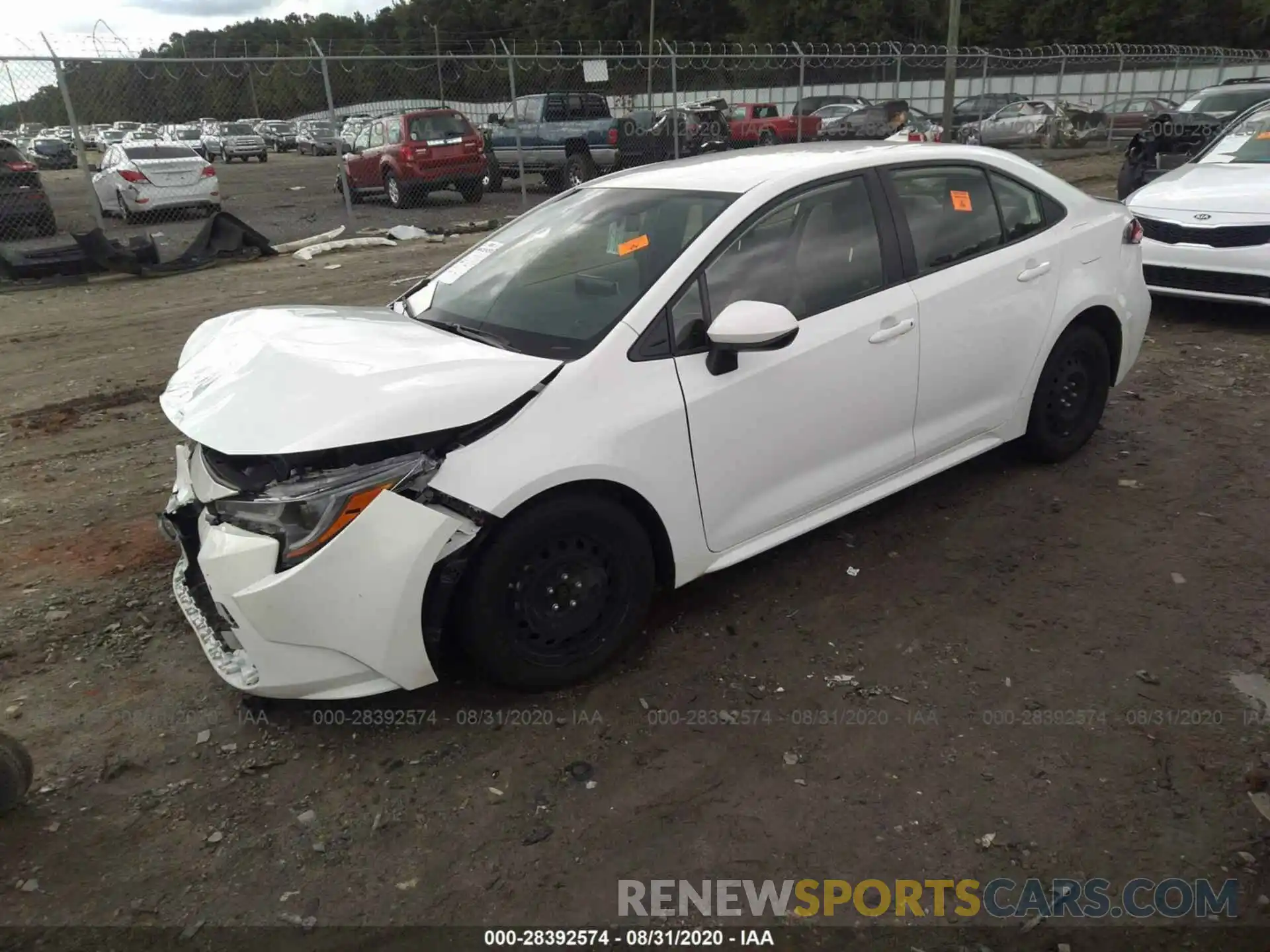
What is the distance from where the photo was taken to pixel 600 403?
2.90 meters

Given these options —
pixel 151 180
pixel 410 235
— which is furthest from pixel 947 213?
pixel 151 180

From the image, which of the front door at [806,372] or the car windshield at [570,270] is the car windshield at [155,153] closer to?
the car windshield at [570,270]

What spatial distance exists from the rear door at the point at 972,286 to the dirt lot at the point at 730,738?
58 cm

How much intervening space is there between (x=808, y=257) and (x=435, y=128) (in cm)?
1438

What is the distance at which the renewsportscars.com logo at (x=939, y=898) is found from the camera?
2.23 meters

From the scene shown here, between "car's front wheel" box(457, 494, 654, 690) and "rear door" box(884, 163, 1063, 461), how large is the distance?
60.0 inches

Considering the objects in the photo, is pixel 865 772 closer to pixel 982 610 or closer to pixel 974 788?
pixel 974 788

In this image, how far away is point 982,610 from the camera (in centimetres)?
350

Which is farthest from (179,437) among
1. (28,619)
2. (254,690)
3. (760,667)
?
(760,667)

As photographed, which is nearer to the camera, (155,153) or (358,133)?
(155,153)

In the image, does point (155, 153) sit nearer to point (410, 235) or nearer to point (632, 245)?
point (410, 235)

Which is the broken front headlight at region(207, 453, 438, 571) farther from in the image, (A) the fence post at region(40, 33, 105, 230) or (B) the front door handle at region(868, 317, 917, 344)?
(A) the fence post at region(40, 33, 105, 230)

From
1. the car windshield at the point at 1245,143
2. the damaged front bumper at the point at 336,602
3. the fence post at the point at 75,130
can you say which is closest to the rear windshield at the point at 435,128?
the fence post at the point at 75,130

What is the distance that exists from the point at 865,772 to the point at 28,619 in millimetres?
3253
